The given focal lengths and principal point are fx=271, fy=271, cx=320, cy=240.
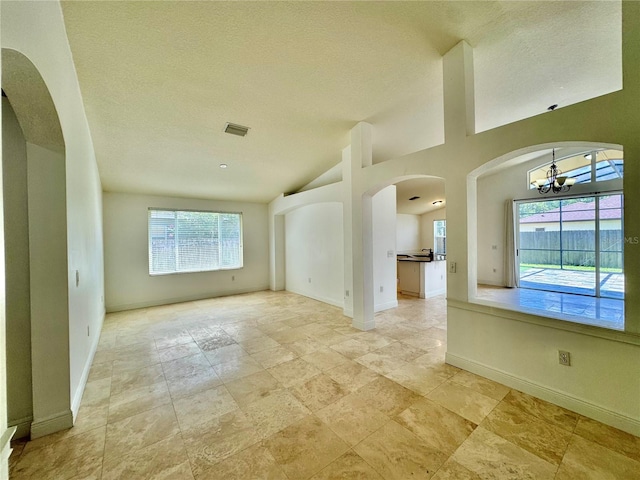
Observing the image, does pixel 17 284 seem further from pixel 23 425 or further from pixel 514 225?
pixel 514 225

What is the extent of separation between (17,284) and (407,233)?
29.8ft

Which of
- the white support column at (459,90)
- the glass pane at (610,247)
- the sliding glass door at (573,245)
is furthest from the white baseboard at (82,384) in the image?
the glass pane at (610,247)

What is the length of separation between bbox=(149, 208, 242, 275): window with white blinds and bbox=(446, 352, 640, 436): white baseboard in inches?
220

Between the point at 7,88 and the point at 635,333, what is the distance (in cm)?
462

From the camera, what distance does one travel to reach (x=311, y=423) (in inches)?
84.5

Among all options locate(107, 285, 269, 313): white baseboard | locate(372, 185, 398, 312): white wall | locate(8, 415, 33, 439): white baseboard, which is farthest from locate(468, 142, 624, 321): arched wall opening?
locate(8, 415, 33, 439): white baseboard

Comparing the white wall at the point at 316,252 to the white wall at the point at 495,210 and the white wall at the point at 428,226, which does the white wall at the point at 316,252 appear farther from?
the white wall at the point at 428,226

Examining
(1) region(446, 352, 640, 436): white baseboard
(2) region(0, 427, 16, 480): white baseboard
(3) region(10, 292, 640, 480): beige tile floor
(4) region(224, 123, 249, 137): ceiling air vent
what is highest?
(4) region(224, 123, 249, 137): ceiling air vent

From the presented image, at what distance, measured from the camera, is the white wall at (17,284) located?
2004 millimetres

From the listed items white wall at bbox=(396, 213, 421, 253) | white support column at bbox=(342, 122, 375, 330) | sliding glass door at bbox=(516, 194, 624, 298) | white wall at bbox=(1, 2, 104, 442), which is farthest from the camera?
white wall at bbox=(396, 213, 421, 253)

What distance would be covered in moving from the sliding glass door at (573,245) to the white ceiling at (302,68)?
3.14 meters

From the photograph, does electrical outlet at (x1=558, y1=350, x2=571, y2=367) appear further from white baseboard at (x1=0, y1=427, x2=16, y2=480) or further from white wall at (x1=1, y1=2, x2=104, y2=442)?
white wall at (x1=1, y1=2, x2=104, y2=442)

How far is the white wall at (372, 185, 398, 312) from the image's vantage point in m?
5.27

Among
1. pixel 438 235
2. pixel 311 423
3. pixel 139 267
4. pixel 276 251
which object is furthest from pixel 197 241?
pixel 438 235
